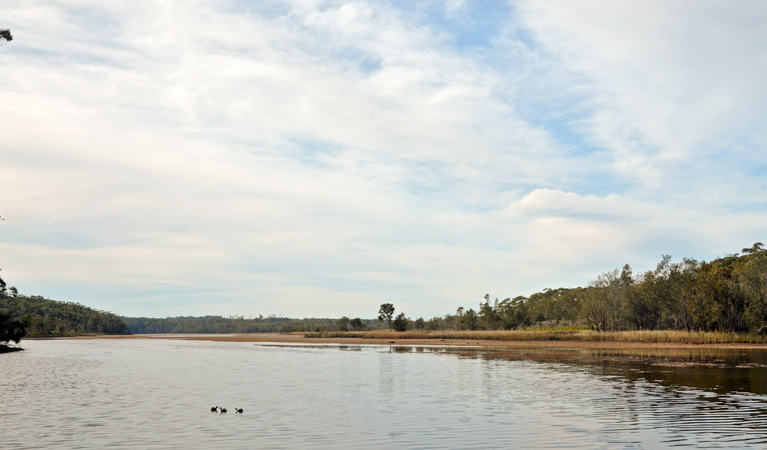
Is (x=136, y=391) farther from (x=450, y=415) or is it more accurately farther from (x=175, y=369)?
(x=450, y=415)

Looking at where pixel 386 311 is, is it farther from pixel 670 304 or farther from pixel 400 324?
pixel 670 304

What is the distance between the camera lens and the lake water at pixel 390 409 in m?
21.8

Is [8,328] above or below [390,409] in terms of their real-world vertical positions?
above

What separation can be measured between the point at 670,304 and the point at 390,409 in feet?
349

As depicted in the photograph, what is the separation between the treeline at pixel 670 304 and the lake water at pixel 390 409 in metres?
58.7

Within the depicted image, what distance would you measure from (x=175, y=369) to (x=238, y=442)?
36.3 meters

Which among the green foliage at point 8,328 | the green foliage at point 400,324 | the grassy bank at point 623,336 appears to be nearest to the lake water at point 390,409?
the grassy bank at point 623,336

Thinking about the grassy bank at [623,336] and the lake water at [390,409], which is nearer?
the lake water at [390,409]

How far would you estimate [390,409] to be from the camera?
2967 centimetres

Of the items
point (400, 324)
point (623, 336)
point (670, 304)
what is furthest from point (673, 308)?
point (400, 324)

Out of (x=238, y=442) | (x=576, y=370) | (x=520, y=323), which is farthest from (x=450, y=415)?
(x=520, y=323)

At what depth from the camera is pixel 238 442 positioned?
21438 millimetres

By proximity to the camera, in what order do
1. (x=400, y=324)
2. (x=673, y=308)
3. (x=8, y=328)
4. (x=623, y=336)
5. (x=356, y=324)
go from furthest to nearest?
(x=356, y=324), (x=400, y=324), (x=673, y=308), (x=623, y=336), (x=8, y=328)

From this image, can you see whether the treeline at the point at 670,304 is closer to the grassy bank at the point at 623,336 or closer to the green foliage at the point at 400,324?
the grassy bank at the point at 623,336
